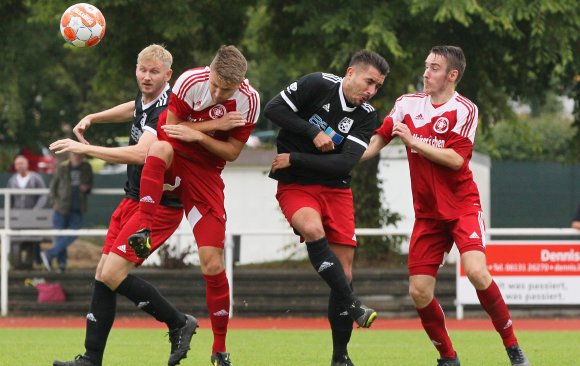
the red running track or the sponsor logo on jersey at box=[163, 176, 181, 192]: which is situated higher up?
the sponsor logo on jersey at box=[163, 176, 181, 192]

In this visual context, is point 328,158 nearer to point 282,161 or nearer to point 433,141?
point 282,161

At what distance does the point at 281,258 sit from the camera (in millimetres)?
20594

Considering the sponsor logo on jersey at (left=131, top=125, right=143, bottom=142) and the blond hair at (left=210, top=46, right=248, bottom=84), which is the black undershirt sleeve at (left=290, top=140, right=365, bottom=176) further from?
the sponsor logo on jersey at (left=131, top=125, right=143, bottom=142)

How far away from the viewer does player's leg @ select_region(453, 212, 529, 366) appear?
8656 millimetres

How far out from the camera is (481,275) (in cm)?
863

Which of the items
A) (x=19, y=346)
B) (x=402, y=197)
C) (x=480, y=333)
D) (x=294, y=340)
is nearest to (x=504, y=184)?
(x=402, y=197)

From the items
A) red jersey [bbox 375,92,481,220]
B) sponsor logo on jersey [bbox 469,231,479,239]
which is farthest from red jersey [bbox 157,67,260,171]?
sponsor logo on jersey [bbox 469,231,479,239]

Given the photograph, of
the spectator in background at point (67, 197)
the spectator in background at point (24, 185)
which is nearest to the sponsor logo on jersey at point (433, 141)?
the spectator in background at point (67, 197)

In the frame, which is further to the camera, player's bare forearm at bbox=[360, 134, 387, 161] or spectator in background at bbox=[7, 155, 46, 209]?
spectator in background at bbox=[7, 155, 46, 209]

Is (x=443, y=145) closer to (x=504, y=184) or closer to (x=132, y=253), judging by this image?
(x=132, y=253)

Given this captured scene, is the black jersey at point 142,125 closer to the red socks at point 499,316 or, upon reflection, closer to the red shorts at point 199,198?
the red shorts at point 199,198

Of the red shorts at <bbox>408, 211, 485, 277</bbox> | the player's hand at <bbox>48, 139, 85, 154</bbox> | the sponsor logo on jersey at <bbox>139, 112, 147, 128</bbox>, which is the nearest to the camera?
the player's hand at <bbox>48, 139, 85, 154</bbox>

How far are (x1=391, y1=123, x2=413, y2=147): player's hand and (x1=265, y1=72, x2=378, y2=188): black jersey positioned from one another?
0.38m

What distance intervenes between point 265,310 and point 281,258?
371 cm
